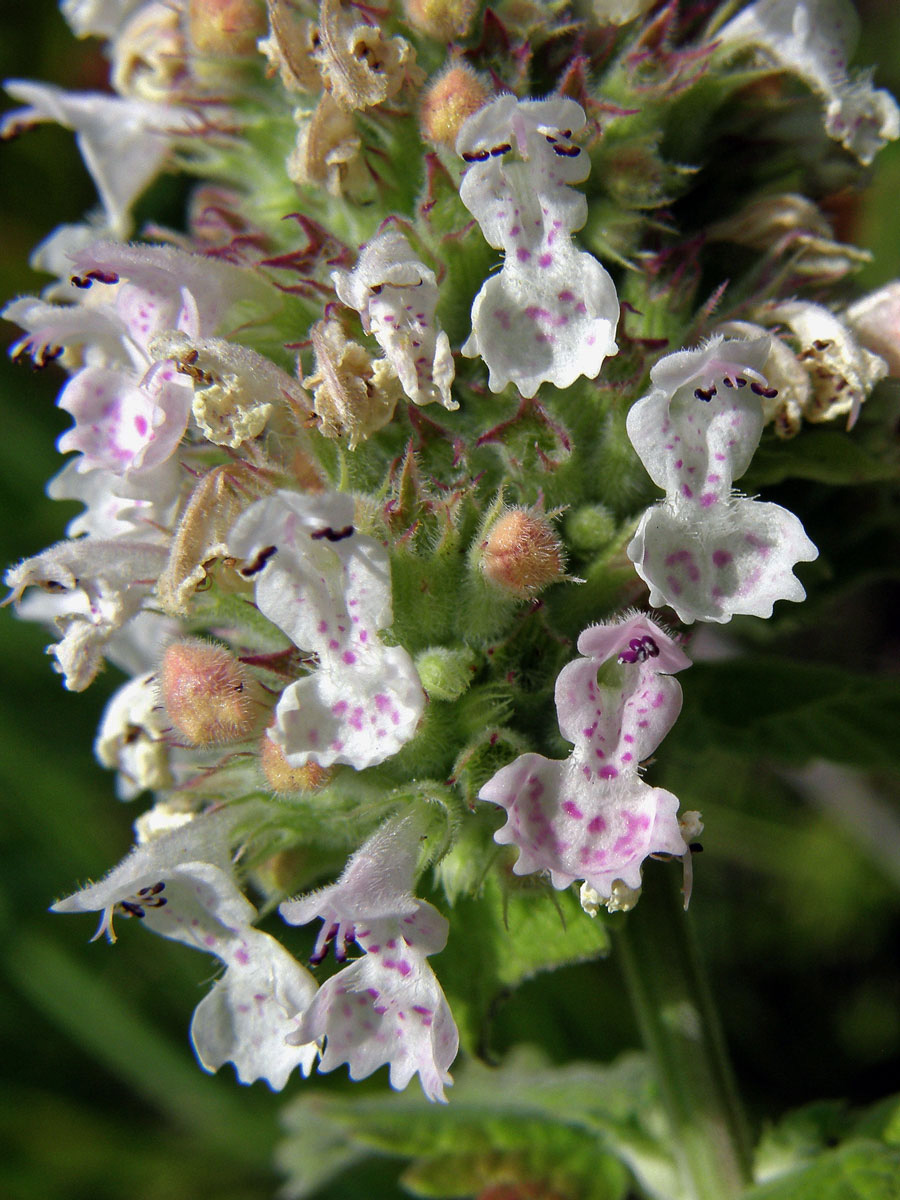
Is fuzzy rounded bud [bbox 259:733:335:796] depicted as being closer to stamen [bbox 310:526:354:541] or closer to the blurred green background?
stamen [bbox 310:526:354:541]

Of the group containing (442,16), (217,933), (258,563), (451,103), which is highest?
(442,16)

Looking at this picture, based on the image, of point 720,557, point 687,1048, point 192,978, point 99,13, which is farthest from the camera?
point 192,978

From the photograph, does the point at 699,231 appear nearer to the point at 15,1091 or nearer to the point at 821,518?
the point at 821,518

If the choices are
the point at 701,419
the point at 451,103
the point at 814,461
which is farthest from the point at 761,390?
the point at 451,103

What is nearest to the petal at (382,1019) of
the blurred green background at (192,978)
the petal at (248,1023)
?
the petal at (248,1023)

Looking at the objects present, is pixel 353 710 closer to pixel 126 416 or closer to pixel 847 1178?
pixel 126 416

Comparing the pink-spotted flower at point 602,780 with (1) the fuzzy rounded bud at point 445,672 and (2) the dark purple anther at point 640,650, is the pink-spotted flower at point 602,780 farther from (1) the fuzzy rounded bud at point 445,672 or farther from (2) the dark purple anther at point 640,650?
(1) the fuzzy rounded bud at point 445,672
